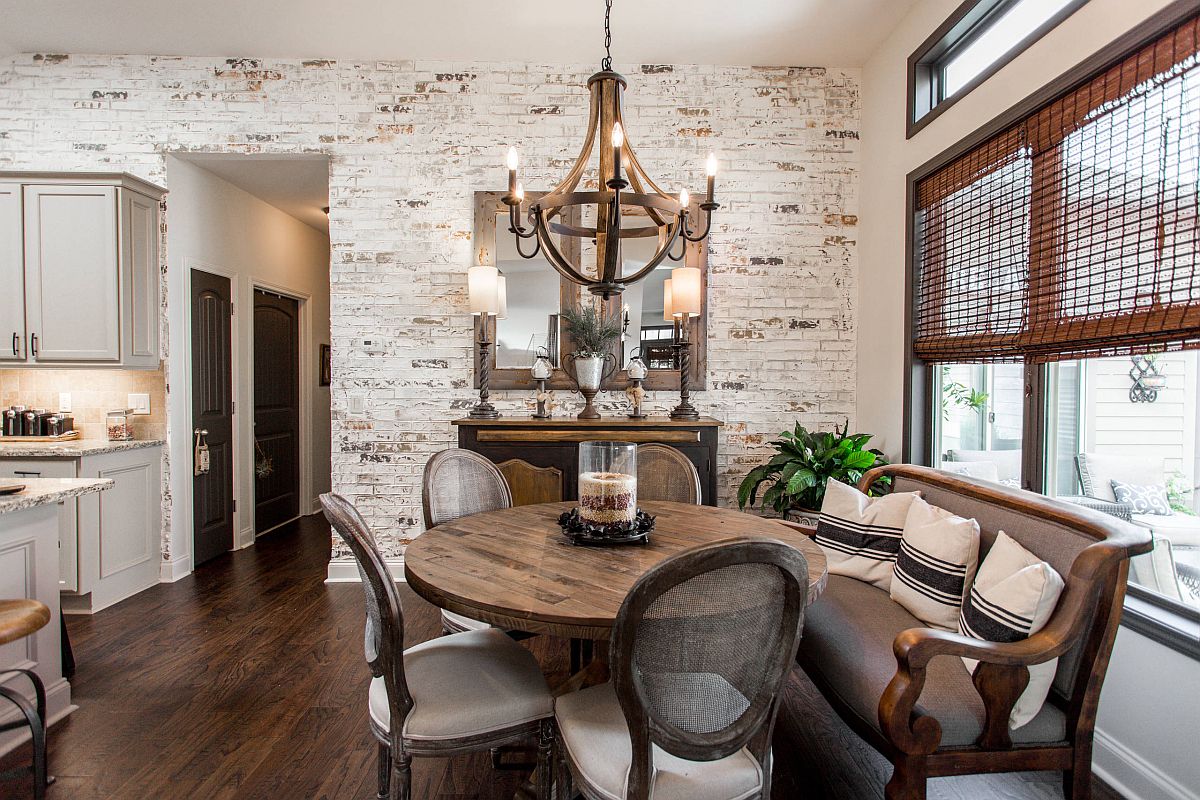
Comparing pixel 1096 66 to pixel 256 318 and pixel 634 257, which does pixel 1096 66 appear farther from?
pixel 256 318

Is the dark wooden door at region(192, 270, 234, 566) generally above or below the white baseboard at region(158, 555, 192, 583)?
above

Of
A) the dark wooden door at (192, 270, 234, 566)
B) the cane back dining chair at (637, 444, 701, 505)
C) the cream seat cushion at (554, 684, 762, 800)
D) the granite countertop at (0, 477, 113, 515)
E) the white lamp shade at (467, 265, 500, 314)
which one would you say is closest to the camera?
the cream seat cushion at (554, 684, 762, 800)

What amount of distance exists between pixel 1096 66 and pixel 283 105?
4.21m

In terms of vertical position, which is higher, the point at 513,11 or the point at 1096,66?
the point at 513,11

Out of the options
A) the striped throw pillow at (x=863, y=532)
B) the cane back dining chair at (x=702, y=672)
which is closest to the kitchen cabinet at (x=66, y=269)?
the cane back dining chair at (x=702, y=672)

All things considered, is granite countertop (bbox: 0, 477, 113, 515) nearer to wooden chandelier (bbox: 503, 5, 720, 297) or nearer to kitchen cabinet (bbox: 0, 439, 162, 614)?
kitchen cabinet (bbox: 0, 439, 162, 614)

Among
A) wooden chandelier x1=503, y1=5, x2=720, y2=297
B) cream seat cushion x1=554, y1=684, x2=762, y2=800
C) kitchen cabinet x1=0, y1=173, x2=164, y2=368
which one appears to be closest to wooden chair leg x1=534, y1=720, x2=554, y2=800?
cream seat cushion x1=554, y1=684, x2=762, y2=800

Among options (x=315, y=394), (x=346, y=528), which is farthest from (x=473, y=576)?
(x=315, y=394)

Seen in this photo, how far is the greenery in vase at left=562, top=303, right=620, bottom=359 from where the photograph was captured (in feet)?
12.4

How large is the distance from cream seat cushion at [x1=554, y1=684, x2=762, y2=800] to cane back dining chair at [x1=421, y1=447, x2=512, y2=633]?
1.04m

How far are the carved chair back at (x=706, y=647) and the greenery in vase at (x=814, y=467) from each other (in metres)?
2.07

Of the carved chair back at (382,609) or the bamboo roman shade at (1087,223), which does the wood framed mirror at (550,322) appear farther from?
the carved chair back at (382,609)

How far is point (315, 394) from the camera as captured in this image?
614 centimetres

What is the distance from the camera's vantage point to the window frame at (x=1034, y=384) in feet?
5.99
